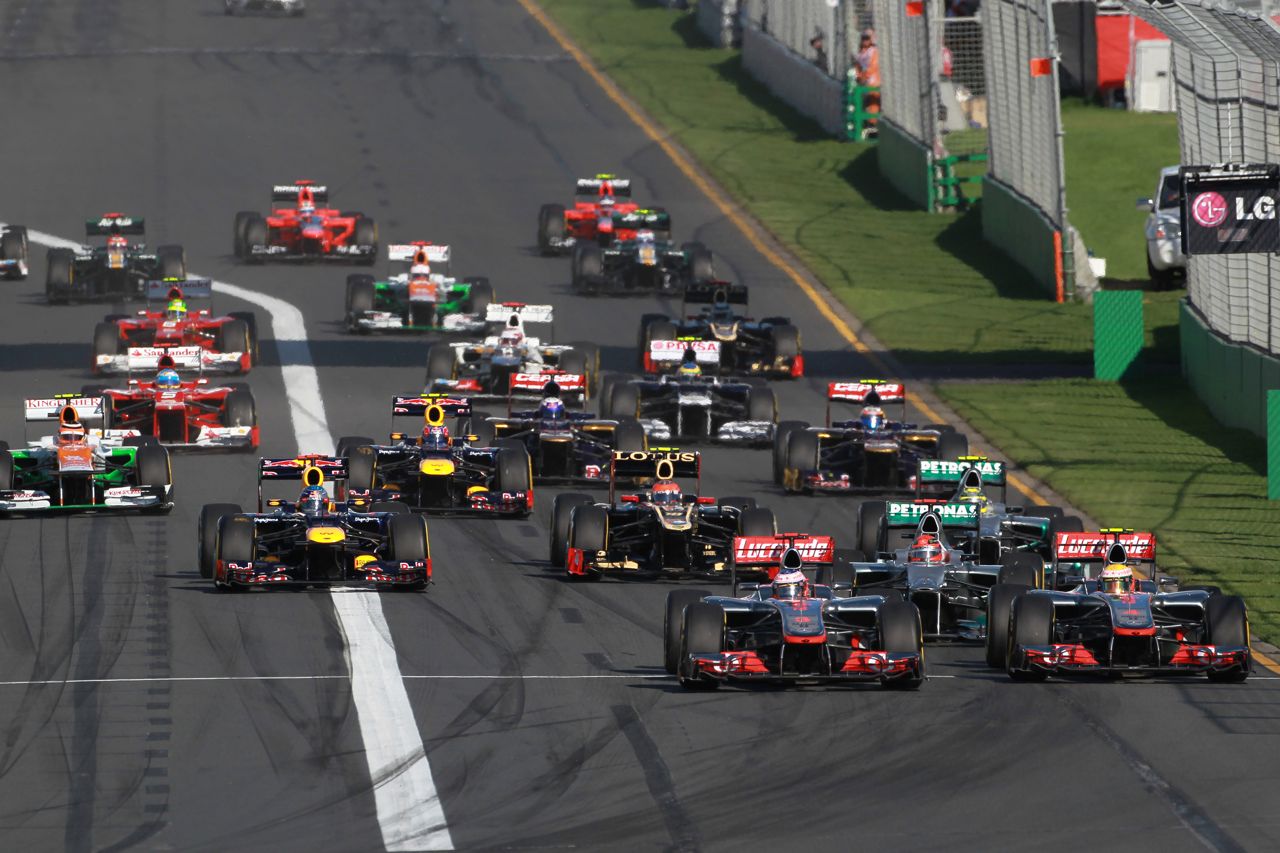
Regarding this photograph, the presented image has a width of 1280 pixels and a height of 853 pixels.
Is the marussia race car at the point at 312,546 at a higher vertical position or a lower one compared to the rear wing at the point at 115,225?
lower

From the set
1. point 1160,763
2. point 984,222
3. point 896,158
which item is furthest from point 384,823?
point 896,158

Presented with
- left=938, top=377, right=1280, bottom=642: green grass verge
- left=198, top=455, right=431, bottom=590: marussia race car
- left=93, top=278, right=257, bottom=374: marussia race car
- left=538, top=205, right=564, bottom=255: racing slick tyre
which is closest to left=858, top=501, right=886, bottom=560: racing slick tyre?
left=938, top=377, right=1280, bottom=642: green grass verge

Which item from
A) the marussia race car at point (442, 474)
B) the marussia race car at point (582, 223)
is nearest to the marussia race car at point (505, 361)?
the marussia race car at point (442, 474)

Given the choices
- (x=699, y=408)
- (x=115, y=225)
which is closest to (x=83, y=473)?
(x=699, y=408)

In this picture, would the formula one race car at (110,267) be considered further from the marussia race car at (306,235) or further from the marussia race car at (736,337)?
the marussia race car at (736,337)

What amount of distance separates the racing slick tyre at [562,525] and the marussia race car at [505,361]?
890 centimetres

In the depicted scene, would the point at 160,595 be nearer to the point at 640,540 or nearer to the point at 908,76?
the point at 640,540

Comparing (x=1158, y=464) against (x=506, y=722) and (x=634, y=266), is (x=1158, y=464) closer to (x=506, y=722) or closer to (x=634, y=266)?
(x=634, y=266)

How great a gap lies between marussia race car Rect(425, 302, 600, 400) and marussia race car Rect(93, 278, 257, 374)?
3117 mm

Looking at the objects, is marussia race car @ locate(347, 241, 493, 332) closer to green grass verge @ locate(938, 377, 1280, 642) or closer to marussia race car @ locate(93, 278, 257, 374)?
marussia race car @ locate(93, 278, 257, 374)

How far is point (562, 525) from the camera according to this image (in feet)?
89.9

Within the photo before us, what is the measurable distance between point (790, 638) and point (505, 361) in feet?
51.9

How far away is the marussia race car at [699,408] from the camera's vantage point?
3494 cm

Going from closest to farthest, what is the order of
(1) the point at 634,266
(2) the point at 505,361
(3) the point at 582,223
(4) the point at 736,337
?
1. (2) the point at 505,361
2. (4) the point at 736,337
3. (1) the point at 634,266
4. (3) the point at 582,223
